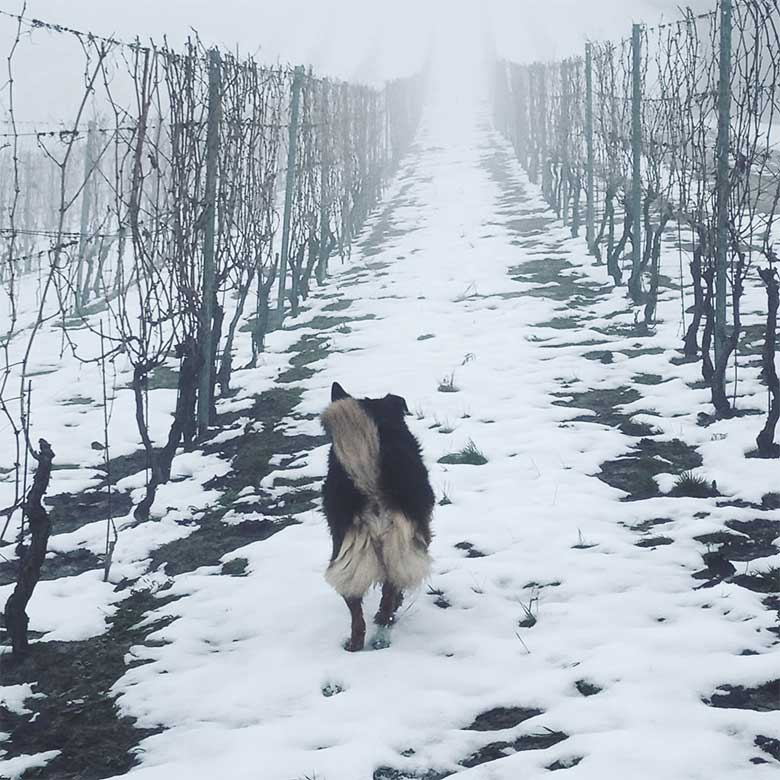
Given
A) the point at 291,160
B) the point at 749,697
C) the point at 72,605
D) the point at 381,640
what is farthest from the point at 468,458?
the point at 291,160

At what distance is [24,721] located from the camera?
366 cm

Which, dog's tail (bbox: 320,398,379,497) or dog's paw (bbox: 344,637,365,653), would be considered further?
dog's paw (bbox: 344,637,365,653)

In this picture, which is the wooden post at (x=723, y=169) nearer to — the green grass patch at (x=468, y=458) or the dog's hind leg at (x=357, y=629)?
the green grass patch at (x=468, y=458)

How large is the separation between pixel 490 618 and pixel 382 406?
4.10 feet

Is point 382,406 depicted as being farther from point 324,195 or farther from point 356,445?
point 324,195

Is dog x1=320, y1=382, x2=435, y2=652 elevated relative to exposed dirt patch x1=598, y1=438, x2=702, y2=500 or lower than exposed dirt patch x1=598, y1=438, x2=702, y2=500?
elevated

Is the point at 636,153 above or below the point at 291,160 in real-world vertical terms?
below

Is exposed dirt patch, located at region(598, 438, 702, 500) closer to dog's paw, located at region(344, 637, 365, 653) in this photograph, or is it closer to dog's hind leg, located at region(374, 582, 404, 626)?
dog's hind leg, located at region(374, 582, 404, 626)

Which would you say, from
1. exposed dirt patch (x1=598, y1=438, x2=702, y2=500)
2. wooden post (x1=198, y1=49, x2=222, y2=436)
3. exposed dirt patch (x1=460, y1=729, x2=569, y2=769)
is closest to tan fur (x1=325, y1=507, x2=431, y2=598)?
exposed dirt patch (x1=460, y1=729, x2=569, y2=769)

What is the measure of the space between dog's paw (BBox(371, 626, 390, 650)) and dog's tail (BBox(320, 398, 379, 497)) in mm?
743

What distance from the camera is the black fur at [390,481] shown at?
151 inches

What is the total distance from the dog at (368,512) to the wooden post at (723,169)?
4.11 meters

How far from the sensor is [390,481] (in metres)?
3.85

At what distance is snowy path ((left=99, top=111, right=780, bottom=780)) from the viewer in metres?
3.03
